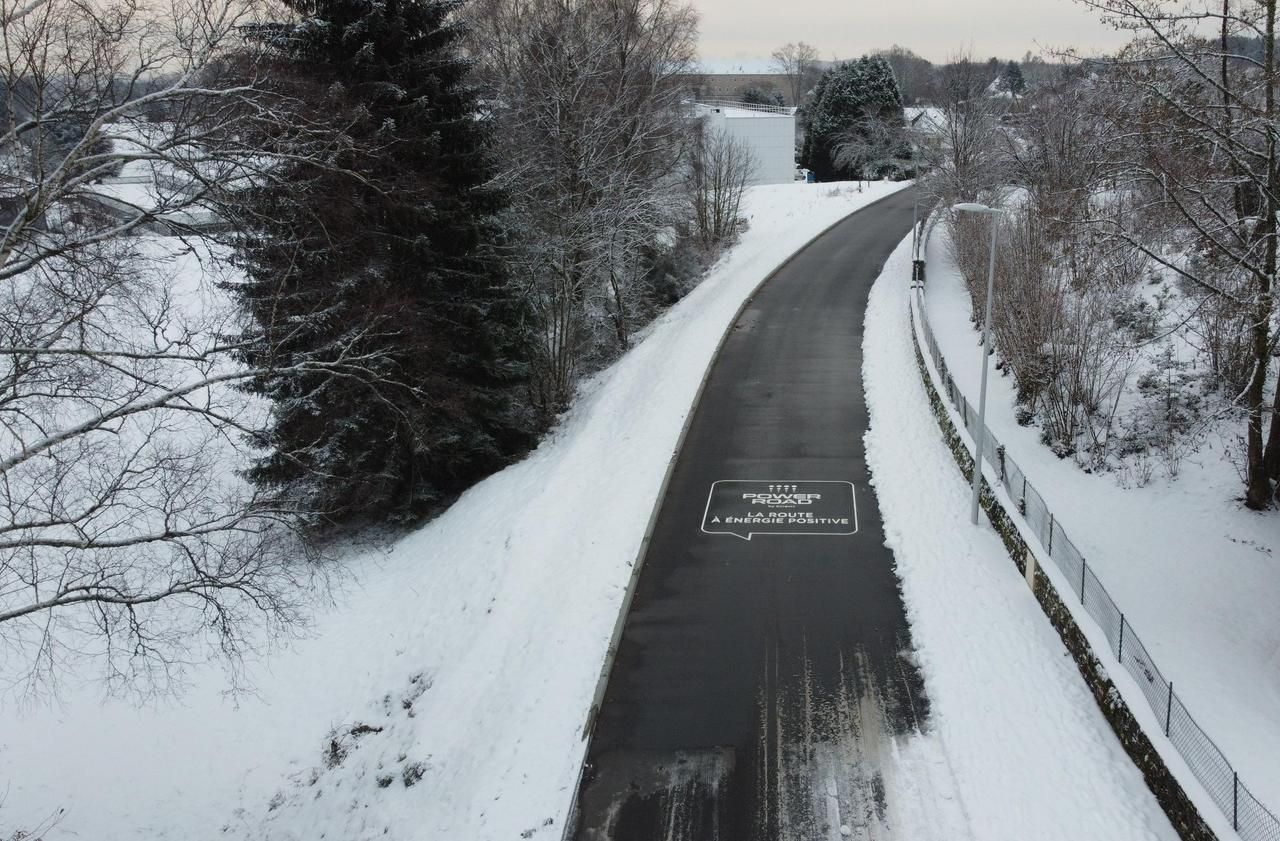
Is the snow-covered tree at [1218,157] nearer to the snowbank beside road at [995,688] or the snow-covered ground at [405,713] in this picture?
the snowbank beside road at [995,688]

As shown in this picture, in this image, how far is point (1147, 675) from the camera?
10656 mm

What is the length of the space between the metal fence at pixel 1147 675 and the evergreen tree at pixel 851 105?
52145 millimetres

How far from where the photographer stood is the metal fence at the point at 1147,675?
8477 millimetres

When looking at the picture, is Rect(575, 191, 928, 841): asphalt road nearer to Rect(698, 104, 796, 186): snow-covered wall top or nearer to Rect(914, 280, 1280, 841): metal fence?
Rect(914, 280, 1280, 841): metal fence

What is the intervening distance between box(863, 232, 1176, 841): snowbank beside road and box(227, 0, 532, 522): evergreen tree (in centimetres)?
917

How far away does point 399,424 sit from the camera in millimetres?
18516

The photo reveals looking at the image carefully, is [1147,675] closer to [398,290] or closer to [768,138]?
[398,290]

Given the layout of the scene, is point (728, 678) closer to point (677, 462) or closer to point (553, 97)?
point (677, 462)

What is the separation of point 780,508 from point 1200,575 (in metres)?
7.19

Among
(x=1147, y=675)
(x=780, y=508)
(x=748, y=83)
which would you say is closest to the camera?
(x=1147, y=675)

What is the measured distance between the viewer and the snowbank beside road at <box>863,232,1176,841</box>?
985cm

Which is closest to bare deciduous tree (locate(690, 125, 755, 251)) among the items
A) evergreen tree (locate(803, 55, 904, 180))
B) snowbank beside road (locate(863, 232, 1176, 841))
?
evergreen tree (locate(803, 55, 904, 180))

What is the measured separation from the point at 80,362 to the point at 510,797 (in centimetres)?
697

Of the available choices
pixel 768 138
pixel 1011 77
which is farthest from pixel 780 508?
pixel 1011 77
